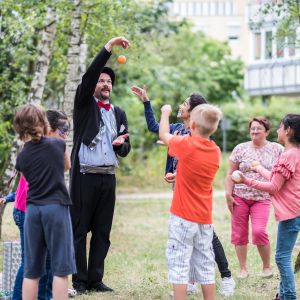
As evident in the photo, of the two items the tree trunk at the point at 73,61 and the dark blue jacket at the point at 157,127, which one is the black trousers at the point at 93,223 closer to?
the dark blue jacket at the point at 157,127

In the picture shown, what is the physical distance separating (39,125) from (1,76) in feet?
30.8

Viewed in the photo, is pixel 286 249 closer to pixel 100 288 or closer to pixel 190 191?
pixel 190 191

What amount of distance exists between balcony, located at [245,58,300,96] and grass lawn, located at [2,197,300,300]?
47.6ft

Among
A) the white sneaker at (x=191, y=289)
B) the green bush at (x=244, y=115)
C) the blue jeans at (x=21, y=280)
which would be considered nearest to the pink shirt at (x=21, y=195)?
the blue jeans at (x=21, y=280)

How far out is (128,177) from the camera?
104ft

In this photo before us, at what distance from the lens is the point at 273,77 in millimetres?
37531

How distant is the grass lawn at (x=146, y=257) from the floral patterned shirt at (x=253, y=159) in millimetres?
970

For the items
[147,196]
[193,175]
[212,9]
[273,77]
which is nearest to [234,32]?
[212,9]

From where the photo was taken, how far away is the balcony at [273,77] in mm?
35809

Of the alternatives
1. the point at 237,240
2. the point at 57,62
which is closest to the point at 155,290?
the point at 237,240

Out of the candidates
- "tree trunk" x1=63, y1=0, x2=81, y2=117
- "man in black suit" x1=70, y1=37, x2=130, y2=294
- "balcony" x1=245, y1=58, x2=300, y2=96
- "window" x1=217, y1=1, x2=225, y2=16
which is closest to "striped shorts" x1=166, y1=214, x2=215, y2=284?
"man in black suit" x1=70, y1=37, x2=130, y2=294

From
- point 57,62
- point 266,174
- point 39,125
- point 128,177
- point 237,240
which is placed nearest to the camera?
point 39,125

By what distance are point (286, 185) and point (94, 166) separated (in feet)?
6.48

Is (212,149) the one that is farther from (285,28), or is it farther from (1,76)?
(1,76)
